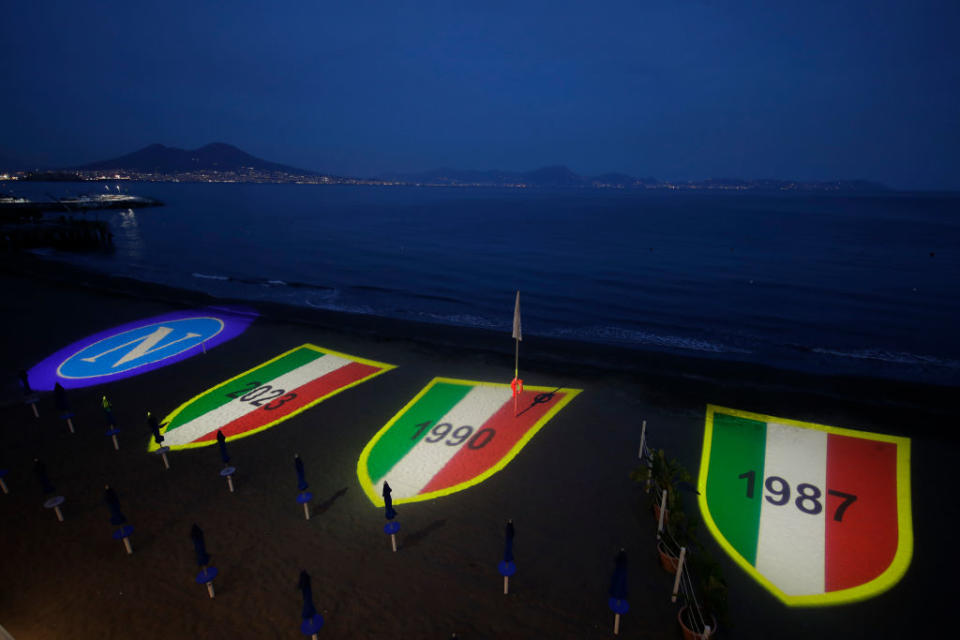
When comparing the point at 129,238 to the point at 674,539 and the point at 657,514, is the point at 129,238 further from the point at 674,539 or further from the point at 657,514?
the point at 674,539

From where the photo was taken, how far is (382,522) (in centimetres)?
1138

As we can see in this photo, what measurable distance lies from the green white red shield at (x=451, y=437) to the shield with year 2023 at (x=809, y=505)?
5906 millimetres

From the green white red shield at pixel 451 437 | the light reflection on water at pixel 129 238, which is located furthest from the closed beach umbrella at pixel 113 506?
the light reflection on water at pixel 129 238

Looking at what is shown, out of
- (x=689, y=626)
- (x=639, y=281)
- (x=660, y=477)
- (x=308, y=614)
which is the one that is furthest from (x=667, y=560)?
(x=639, y=281)

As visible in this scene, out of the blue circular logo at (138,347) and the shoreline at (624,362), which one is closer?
the shoreline at (624,362)

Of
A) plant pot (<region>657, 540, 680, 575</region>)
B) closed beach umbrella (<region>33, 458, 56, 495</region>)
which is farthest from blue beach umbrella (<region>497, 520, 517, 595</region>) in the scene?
closed beach umbrella (<region>33, 458, 56, 495</region>)

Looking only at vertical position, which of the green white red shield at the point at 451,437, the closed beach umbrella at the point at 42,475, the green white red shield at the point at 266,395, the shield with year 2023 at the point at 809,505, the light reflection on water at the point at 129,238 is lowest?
the shield with year 2023 at the point at 809,505

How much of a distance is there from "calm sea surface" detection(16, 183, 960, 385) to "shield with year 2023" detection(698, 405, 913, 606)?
12.5m

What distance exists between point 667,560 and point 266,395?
15.5m

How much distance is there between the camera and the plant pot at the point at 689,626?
313 inches

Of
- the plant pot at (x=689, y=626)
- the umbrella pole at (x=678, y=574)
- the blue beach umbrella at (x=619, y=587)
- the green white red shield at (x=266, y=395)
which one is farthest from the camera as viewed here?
the green white red shield at (x=266, y=395)

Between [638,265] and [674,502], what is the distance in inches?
1805

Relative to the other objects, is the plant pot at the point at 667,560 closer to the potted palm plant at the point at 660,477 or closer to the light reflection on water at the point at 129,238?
the potted palm plant at the point at 660,477

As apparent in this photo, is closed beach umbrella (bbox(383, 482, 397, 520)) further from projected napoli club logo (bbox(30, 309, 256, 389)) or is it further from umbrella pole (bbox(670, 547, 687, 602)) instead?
projected napoli club logo (bbox(30, 309, 256, 389))
